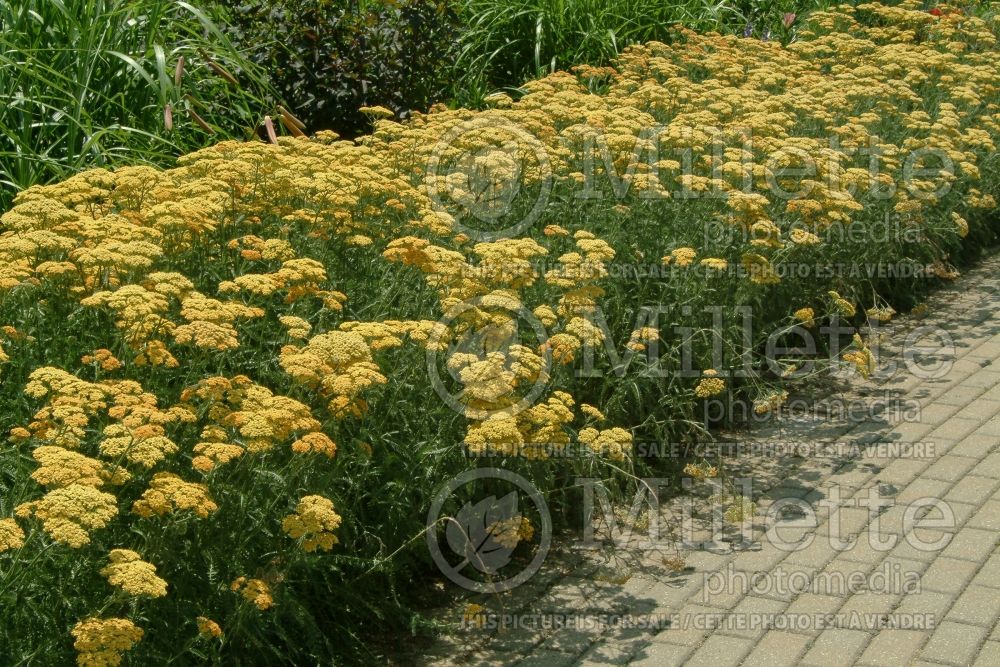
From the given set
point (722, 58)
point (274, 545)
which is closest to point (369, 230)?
point (274, 545)

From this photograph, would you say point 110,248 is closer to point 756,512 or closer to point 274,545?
point 274,545

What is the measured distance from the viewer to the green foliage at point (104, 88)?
7.36m

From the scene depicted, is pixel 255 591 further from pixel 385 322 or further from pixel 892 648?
pixel 892 648

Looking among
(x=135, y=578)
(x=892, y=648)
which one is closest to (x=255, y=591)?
(x=135, y=578)

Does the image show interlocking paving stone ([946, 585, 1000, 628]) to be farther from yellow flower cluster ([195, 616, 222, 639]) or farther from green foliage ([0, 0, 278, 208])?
green foliage ([0, 0, 278, 208])

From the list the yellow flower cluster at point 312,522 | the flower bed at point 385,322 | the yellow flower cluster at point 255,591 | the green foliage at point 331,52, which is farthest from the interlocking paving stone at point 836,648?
the green foliage at point 331,52

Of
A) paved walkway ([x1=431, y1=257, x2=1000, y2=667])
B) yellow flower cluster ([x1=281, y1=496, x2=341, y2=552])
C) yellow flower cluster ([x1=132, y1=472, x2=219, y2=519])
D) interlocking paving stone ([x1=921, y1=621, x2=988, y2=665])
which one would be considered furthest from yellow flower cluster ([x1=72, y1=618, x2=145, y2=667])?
interlocking paving stone ([x1=921, y1=621, x2=988, y2=665])

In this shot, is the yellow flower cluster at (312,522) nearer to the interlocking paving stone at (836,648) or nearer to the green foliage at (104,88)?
the interlocking paving stone at (836,648)

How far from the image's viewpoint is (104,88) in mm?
7980

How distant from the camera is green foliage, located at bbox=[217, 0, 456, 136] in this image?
9.26 meters

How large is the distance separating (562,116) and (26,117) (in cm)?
292

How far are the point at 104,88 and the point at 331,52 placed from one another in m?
1.83

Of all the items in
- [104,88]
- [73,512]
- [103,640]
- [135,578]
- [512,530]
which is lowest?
[512,530]

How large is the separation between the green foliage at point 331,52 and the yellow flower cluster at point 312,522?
5666 millimetres
